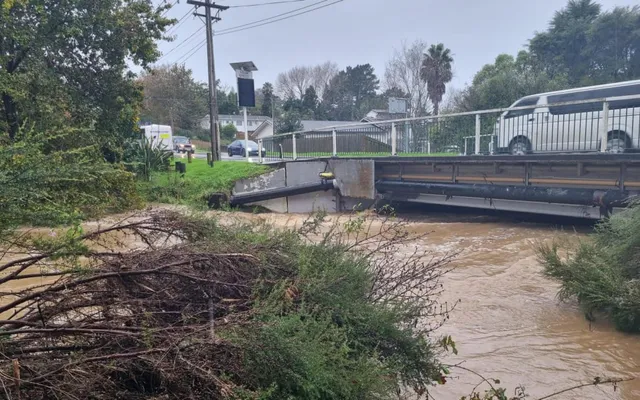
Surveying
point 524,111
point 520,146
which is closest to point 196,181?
point 520,146

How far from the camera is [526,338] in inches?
215

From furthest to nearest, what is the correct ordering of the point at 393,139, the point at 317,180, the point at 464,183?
the point at 317,180
the point at 393,139
the point at 464,183

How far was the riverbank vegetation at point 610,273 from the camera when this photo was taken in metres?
5.33

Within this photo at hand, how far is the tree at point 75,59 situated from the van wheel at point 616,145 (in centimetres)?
1196

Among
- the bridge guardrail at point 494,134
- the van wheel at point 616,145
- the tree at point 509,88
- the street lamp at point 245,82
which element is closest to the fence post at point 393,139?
the bridge guardrail at point 494,134

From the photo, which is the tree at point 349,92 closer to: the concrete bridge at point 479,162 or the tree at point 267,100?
the tree at point 267,100

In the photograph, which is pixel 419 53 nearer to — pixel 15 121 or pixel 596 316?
pixel 15 121

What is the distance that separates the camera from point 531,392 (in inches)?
167

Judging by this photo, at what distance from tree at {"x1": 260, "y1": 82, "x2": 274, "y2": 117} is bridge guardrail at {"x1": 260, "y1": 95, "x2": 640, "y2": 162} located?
44.7 meters

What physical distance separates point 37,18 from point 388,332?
44.4 ft

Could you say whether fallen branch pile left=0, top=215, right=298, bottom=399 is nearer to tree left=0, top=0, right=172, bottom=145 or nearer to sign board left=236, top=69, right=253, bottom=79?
tree left=0, top=0, right=172, bottom=145

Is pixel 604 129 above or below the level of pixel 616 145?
above

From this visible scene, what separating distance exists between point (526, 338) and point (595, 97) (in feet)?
27.7

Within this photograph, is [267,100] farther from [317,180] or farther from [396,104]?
[317,180]
